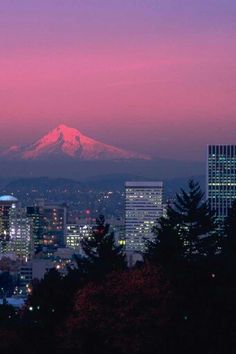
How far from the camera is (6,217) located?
153 metres

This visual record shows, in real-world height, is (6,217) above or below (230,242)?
above

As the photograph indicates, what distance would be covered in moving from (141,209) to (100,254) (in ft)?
360

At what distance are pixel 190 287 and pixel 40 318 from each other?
251 inches

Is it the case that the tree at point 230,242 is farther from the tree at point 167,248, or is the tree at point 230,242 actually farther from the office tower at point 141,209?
the office tower at point 141,209

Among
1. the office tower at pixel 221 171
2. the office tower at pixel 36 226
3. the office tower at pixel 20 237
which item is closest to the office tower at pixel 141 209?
the office tower at pixel 36 226

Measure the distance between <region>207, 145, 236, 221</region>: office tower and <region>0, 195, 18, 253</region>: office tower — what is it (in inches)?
1448

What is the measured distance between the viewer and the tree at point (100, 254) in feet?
102

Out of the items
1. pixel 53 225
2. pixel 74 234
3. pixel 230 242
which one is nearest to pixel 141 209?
pixel 74 234

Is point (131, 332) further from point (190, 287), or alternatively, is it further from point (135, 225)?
point (135, 225)

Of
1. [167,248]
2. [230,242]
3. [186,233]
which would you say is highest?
[186,233]

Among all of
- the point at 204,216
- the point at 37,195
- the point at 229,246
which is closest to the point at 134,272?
the point at 229,246

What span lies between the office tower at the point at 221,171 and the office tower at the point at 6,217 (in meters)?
36.8

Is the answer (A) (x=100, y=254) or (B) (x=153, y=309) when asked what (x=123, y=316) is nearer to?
(B) (x=153, y=309)

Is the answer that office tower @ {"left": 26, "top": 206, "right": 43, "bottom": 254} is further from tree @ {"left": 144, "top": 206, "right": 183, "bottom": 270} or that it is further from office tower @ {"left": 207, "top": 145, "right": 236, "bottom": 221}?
tree @ {"left": 144, "top": 206, "right": 183, "bottom": 270}
